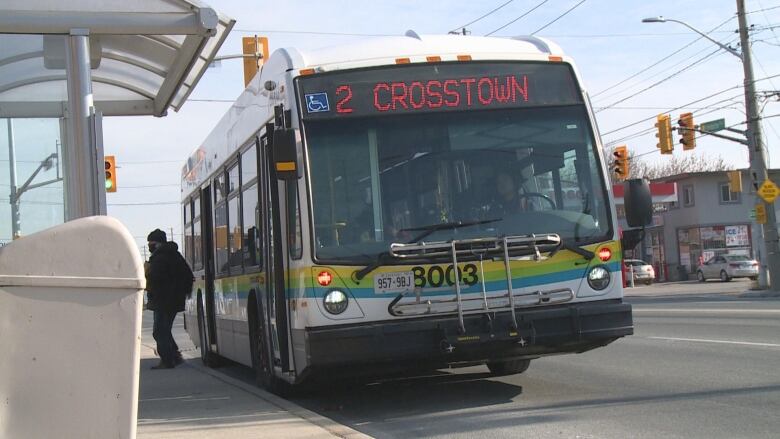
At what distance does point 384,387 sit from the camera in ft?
34.8

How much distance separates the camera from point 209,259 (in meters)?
13.4

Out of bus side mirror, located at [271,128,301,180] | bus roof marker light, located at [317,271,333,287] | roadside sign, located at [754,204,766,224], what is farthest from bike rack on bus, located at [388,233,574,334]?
roadside sign, located at [754,204,766,224]

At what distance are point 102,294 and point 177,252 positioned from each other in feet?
31.6

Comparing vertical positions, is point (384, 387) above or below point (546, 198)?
below

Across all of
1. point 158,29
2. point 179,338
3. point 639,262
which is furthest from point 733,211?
point 158,29

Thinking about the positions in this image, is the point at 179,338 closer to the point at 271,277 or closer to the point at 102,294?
the point at 271,277

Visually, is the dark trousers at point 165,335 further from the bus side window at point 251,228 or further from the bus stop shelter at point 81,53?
the bus stop shelter at point 81,53

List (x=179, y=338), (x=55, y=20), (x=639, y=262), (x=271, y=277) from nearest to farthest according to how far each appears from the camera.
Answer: (x=55, y=20) → (x=271, y=277) → (x=179, y=338) → (x=639, y=262)

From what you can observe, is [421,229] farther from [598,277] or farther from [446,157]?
[598,277]

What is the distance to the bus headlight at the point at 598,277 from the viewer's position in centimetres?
A: 823

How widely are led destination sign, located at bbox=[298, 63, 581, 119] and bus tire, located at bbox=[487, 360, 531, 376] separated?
336 centimetres

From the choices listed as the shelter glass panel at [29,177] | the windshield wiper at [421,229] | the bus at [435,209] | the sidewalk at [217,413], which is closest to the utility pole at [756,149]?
the sidewalk at [217,413]

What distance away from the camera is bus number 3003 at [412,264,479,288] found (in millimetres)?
7859

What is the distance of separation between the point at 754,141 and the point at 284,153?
27.6 m
